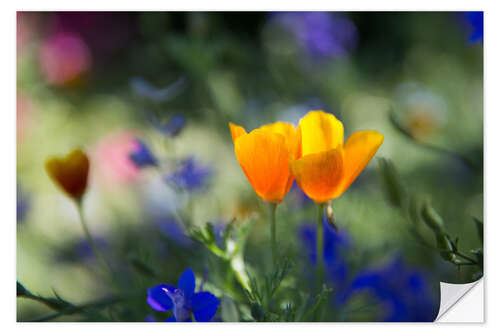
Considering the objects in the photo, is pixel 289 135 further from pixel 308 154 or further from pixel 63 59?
pixel 63 59

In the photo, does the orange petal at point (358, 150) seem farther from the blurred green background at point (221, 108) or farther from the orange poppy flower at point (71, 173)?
the orange poppy flower at point (71, 173)

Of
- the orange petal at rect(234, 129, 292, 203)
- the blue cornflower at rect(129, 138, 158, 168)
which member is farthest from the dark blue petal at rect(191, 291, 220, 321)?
the blue cornflower at rect(129, 138, 158, 168)

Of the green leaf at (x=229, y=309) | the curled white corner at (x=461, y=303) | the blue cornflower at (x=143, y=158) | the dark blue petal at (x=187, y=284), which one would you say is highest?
the blue cornflower at (x=143, y=158)

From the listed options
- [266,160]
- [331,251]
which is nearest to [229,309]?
[266,160]

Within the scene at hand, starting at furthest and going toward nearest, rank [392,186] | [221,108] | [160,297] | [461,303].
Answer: [221,108] → [461,303] → [160,297] → [392,186]

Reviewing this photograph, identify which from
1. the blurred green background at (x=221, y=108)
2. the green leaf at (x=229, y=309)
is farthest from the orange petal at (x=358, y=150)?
the blurred green background at (x=221, y=108)
